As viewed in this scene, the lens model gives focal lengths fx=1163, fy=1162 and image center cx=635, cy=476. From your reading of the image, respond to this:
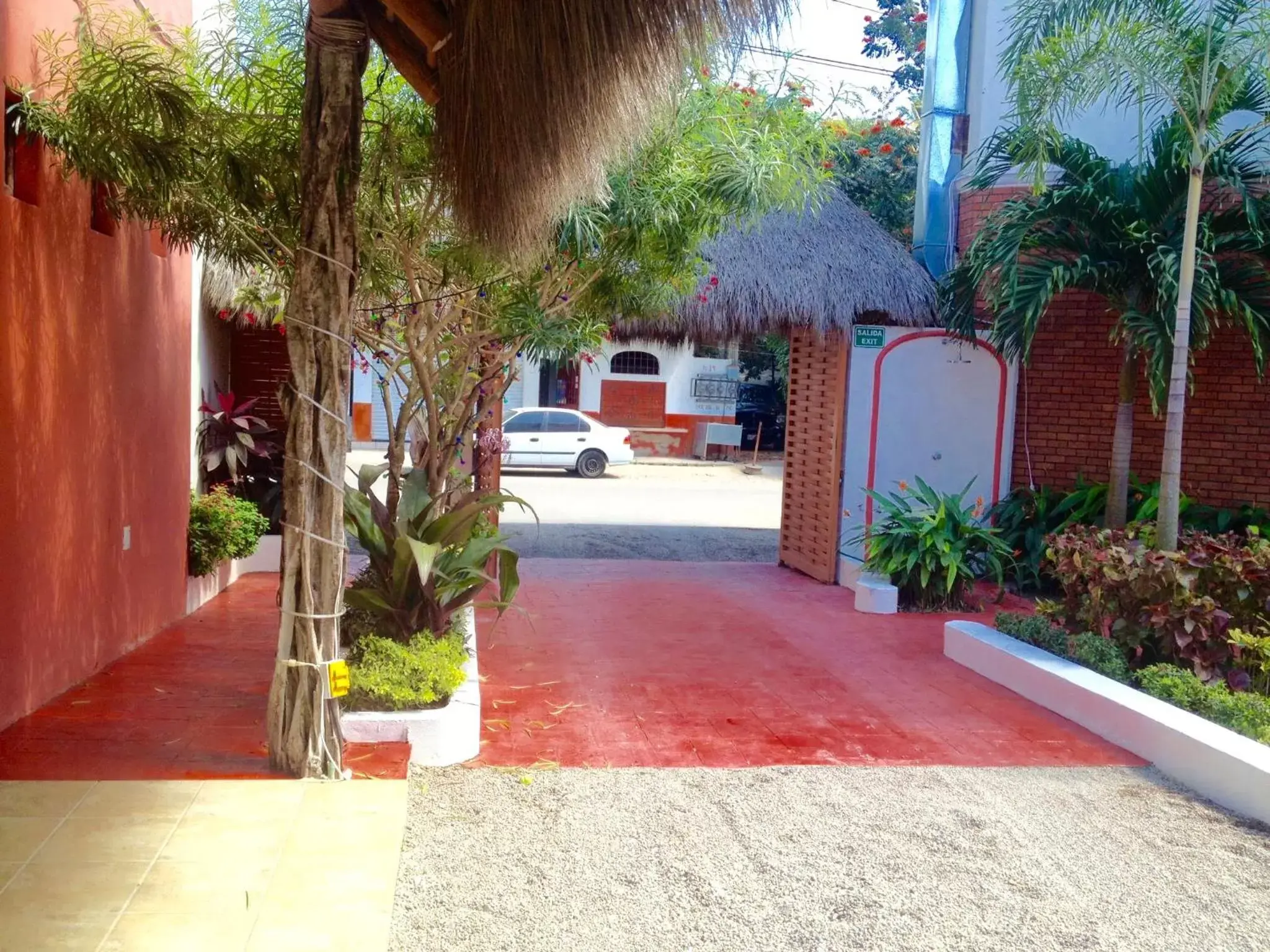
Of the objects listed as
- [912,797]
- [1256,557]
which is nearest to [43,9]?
[912,797]

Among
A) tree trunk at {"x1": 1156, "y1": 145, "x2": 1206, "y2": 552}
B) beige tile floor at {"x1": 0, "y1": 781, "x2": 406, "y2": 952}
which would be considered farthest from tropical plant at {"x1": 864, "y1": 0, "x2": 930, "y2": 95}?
beige tile floor at {"x1": 0, "y1": 781, "x2": 406, "y2": 952}

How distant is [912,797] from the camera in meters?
4.74

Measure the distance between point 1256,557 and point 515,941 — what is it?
14.8 ft

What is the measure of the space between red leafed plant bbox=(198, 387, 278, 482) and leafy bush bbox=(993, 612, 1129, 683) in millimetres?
5667

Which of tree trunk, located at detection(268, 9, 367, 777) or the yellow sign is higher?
tree trunk, located at detection(268, 9, 367, 777)

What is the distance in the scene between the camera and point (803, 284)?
991 centimetres

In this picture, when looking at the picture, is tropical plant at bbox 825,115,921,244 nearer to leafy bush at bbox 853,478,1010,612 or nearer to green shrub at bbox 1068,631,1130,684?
leafy bush at bbox 853,478,1010,612

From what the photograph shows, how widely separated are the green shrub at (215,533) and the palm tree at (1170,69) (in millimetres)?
5851

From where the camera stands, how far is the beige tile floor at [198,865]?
3.25m

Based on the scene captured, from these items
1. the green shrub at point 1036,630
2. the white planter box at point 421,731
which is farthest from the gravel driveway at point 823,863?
the green shrub at point 1036,630

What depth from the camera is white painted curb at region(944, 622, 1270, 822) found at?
4.75m

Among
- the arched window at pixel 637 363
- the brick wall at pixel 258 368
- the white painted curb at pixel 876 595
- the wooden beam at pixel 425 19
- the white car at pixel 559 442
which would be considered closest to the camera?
the wooden beam at pixel 425 19

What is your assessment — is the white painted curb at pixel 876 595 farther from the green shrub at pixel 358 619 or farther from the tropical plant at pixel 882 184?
the tropical plant at pixel 882 184

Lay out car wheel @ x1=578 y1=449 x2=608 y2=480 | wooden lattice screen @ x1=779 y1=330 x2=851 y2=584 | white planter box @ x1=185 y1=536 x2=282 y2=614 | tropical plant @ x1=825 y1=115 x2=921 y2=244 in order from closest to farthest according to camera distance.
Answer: white planter box @ x1=185 y1=536 x2=282 y2=614 < wooden lattice screen @ x1=779 y1=330 x2=851 y2=584 < tropical plant @ x1=825 y1=115 x2=921 y2=244 < car wheel @ x1=578 y1=449 x2=608 y2=480
